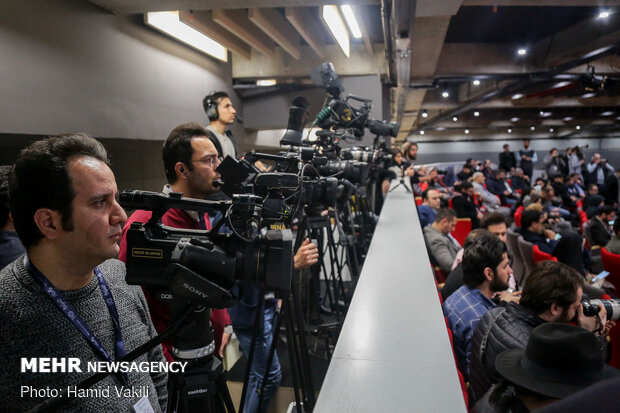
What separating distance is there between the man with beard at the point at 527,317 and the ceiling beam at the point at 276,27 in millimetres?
3164

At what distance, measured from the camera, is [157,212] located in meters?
0.82

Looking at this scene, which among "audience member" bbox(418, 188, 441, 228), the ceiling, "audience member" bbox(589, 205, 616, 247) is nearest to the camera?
the ceiling

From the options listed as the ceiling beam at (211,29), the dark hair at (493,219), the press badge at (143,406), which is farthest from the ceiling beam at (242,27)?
the press badge at (143,406)

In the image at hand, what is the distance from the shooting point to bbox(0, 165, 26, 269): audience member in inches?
52.1

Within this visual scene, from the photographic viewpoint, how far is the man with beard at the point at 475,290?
1782 mm

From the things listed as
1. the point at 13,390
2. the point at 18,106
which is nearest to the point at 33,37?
the point at 18,106

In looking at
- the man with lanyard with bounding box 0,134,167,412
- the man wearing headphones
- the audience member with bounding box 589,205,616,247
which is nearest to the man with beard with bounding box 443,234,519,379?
the man with lanyard with bounding box 0,134,167,412

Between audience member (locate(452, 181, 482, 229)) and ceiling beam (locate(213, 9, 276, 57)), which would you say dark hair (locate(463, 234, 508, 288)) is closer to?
ceiling beam (locate(213, 9, 276, 57))

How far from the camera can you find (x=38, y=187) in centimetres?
77

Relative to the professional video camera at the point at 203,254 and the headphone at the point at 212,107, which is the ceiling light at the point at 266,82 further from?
the professional video camera at the point at 203,254

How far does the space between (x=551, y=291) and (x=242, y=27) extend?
12.4ft

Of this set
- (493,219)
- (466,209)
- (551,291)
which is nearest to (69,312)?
(551,291)

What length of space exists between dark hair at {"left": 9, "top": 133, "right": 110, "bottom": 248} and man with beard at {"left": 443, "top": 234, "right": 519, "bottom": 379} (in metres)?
1.63

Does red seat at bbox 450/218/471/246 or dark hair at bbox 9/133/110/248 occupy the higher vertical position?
dark hair at bbox 9/133/110/248
